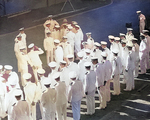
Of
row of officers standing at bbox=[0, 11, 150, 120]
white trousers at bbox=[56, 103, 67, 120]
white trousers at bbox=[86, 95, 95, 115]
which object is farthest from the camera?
white trousers at bbox=[86, 95, 95, 115]

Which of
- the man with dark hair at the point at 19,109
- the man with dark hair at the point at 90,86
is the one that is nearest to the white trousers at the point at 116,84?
the man with dark hair at the point at 90,86

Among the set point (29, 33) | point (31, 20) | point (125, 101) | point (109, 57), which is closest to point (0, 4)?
point (31, 20)

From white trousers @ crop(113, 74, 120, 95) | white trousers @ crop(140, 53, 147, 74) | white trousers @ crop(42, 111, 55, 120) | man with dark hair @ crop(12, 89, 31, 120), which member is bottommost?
white trousers @ crop(42, 111, 55, 120)

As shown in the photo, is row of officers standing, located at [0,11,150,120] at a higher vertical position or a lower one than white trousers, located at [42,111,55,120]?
higher

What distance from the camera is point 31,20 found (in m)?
20.7

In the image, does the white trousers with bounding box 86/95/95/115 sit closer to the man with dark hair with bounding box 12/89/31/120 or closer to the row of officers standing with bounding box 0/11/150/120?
the row of officers standing with bounding box 0/11/150/120

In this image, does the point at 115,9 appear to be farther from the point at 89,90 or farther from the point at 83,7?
the point at 89,90

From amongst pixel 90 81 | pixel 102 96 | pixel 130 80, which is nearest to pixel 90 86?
pixel 90 81

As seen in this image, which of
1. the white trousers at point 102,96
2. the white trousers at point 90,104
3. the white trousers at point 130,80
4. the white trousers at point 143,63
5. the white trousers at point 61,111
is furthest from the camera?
the white trousers at point 143,63

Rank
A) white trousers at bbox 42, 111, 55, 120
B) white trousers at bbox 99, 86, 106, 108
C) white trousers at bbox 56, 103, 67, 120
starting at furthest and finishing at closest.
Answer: white trousers at bbox 99, 86, 106, 108 < white trousers at bbox 56, 103, 67, 120 < white trousers at bbox 42, 111, 55, 120

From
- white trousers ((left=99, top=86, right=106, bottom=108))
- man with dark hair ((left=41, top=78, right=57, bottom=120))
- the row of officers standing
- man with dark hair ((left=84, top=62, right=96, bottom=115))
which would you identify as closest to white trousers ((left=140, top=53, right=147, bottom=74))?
the row of officers standing

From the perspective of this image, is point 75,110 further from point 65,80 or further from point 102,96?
point 102,96

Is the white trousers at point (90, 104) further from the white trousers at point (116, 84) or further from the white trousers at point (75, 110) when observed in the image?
the white trousers at point (116, 84)

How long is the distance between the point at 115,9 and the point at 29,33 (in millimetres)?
8133
